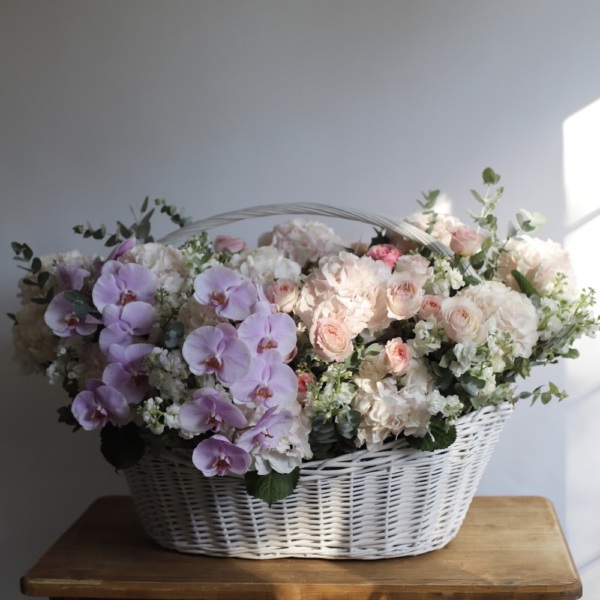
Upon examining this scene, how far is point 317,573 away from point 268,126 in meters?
0.90

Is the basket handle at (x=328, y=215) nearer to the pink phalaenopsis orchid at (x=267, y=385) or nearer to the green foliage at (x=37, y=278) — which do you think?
the green foliage at (x=37, y=278)

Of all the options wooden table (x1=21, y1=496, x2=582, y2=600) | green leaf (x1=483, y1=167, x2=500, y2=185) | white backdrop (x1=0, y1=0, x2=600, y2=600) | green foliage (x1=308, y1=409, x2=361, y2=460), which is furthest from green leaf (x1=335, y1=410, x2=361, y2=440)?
white backdrop (x1=0, y1=0, x2=600, y2=600)

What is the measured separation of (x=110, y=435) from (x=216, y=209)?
0.65 meters

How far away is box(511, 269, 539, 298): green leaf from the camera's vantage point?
1199 mm

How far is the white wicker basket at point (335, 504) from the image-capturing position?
114 centimetres

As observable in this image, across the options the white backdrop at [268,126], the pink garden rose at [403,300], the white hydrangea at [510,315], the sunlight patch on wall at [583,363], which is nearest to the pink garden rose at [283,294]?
the pink garden rose at [403,300]

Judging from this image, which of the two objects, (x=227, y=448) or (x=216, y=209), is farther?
(x=216, y=209)

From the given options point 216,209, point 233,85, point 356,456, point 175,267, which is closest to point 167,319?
point 175,267

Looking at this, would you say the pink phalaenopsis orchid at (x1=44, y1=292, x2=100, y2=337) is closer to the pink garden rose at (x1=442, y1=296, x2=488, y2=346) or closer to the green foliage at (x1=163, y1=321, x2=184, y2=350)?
the green foliage at (x1=163, y1=321, x2=184, y2=350)

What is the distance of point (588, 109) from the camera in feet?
5.08

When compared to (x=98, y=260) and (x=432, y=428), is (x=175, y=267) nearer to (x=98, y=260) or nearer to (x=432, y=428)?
(x=98, y=260)

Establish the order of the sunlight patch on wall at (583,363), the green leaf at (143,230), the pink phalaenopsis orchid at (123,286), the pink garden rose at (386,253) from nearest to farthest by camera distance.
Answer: the pink phalaenopsis orchid at (123,286) < the pink garden rose at (386,253) < the green leaf at (143,230) < the sunlight patch on wall at (583,363)

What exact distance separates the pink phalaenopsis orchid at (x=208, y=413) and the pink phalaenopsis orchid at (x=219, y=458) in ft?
Answer: 0.07

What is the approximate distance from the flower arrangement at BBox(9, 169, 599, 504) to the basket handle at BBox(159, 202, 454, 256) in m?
0.05
